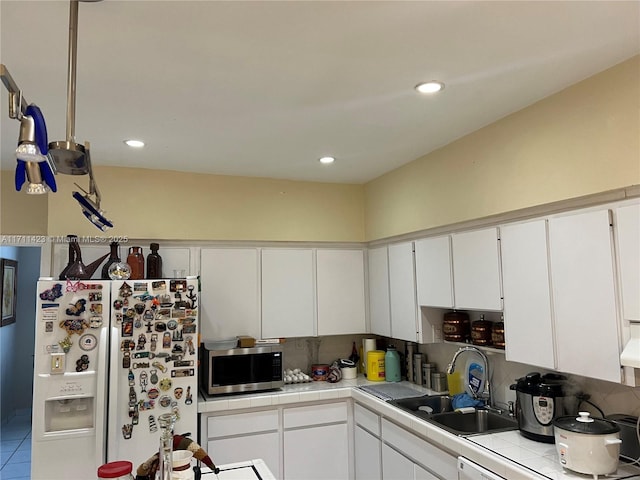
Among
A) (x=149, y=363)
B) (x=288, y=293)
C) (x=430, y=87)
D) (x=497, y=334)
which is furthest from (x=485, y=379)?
(x=149, y=363)

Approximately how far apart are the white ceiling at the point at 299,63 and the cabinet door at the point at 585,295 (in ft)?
2.34

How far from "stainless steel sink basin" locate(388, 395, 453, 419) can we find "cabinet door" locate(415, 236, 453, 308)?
0.67 m

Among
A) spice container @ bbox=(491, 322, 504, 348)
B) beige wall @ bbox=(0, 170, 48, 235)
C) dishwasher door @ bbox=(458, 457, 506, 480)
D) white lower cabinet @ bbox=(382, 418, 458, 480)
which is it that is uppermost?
beige wall @ bbox=(0, 170, 48, 235)

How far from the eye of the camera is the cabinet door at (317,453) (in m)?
3.42

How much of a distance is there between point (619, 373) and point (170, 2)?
2.20 meters

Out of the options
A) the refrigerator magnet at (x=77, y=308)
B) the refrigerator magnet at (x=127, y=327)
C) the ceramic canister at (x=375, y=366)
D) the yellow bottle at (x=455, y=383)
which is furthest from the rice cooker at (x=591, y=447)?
the refrigerator magnet at (x=77, y=308)

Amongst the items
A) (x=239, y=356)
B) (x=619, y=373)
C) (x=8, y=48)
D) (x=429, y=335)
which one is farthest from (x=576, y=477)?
(x=8, y=48)

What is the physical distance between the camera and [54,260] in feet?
10.8

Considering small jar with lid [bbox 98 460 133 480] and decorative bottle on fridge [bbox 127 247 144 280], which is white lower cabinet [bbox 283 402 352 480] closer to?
decorative bottle on fridge [bbox 127 247 144 280]

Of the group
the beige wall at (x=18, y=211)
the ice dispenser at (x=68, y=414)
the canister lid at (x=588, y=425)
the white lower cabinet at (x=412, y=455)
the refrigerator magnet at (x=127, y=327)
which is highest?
the beige wall at (x=18, y=211)

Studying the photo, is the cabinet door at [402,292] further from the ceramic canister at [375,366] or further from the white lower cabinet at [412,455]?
the white lower cabinet at [412,455]

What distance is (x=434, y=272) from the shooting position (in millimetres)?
3172

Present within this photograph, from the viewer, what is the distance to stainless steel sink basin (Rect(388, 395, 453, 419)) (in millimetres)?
3141

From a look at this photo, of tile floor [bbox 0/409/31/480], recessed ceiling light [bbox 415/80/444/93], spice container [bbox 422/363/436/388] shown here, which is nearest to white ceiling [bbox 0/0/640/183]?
recessed ceiling light [bbox 415/80/444/93]
